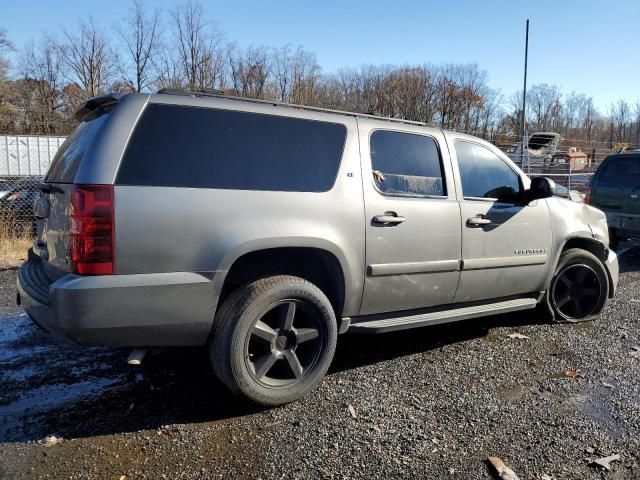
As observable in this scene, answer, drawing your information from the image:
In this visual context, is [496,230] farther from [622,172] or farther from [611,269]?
[622,172]

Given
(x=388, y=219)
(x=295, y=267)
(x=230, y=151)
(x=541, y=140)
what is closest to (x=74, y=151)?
(x=230, y=151)

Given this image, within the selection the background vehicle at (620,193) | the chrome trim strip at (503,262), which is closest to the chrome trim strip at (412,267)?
the chrome trim strip at (503,262)

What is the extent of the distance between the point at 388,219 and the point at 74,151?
2.08 meters

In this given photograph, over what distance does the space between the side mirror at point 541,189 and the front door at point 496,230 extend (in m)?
0.08

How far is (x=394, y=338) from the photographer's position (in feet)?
15.1

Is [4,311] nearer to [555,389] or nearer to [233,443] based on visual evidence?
[233,443]

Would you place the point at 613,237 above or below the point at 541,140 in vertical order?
below

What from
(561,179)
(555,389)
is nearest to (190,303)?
(555,389)

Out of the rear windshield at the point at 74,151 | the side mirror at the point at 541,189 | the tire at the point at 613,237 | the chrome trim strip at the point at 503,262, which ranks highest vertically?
the rear windshield at the point at 74,151

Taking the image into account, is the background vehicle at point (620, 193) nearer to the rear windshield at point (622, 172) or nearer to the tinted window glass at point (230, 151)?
the rear windshield at point (622, 172)

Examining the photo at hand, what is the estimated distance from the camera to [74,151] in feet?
10.2

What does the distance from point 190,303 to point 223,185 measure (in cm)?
71

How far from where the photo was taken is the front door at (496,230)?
4043 mm

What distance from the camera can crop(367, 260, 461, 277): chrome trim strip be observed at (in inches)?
138
